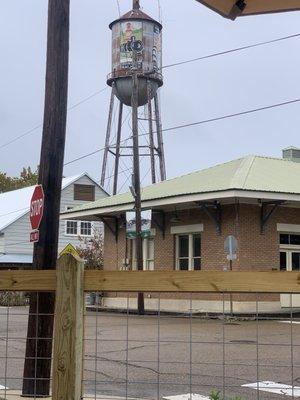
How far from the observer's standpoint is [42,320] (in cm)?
702

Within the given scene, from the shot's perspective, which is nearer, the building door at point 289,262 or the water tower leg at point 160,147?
the building door at point 289,262

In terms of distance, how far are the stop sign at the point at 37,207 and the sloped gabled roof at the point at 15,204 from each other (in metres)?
35.4

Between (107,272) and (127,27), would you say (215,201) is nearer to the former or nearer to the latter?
(127,27)

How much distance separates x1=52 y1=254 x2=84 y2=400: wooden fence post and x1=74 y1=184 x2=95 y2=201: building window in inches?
1610

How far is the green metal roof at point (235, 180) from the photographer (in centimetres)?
Answer: 2358

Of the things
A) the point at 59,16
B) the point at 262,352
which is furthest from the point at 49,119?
the point at 262,352

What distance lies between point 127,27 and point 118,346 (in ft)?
79.7

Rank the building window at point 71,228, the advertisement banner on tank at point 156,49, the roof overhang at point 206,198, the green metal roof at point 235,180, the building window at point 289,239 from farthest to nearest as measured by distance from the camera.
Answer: the building window at point 71,228
the advertisement banner on tank at point 156,49
the building window at point 289,239
the green metal roof at point 235,180
the roof overhang at point 206,198

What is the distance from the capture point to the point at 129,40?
3500 centimetres

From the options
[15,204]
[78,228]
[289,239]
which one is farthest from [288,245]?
[15,204]

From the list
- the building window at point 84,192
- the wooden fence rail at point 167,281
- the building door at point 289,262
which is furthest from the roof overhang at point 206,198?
the wooden fence rail at point 167,281

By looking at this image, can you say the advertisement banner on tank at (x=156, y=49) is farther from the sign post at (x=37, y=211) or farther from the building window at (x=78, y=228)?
the sign post at (x=37, y=211)

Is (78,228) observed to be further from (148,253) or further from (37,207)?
(37,207)

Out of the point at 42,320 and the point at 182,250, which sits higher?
the point at 182,250
